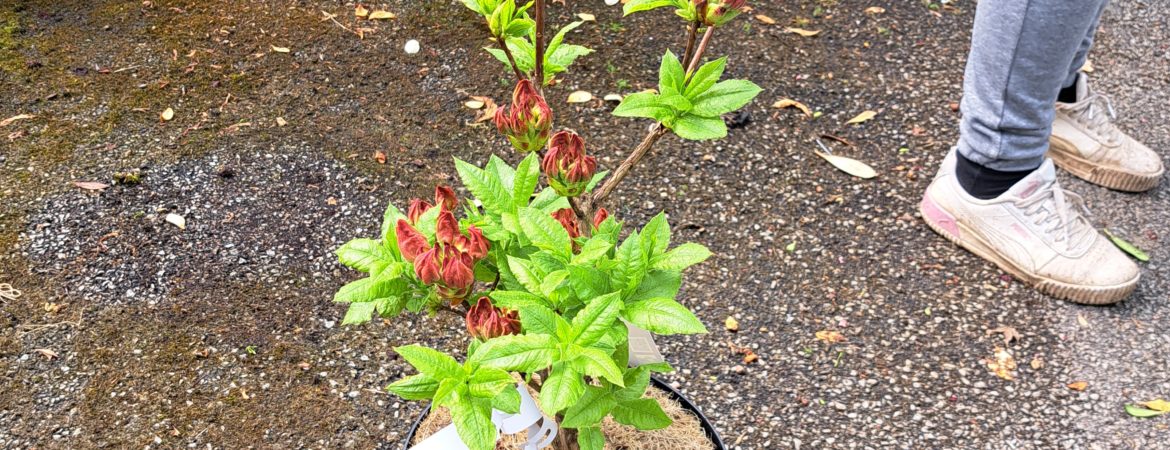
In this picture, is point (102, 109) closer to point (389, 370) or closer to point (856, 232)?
point (389, 370)

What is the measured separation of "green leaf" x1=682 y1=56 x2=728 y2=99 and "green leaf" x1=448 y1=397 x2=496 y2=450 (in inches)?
19.1

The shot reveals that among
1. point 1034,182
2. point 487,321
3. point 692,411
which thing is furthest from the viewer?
point 1034,182

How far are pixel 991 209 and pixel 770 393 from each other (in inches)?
34.9

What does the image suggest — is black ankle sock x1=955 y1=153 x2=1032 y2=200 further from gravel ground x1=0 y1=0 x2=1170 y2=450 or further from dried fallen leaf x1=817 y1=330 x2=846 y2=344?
dried fallen leaf x1=817 y1=330 x2=846 y2=344

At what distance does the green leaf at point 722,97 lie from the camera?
4.00ft

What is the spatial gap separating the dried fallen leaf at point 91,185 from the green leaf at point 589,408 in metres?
2.12

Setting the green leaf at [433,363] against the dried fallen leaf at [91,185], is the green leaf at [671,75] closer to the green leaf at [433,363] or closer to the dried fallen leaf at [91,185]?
the green leaf at [433,363]

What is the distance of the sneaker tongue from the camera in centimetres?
260

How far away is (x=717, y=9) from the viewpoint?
3.80 feet

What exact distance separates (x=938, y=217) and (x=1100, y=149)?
0.64 metres

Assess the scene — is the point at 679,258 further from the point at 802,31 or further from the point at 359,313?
the point at 802,31

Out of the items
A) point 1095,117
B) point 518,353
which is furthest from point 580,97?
point 518,353

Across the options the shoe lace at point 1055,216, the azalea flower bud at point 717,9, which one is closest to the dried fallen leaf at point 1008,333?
the shoe lace at point 1055,216

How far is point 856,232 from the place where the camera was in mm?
2832
